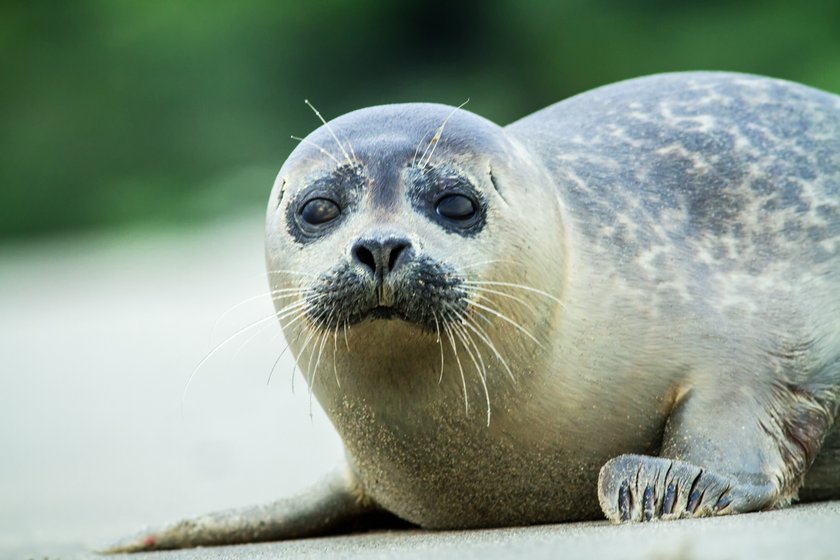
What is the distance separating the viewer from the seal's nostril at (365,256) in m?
3.76

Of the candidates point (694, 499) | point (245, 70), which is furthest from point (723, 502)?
point (245, 70)

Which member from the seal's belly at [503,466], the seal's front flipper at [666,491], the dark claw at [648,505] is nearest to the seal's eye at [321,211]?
the seal's belly at [503,466]

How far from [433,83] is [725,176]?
16.7 meters

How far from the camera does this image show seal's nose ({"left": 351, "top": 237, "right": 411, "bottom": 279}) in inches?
147

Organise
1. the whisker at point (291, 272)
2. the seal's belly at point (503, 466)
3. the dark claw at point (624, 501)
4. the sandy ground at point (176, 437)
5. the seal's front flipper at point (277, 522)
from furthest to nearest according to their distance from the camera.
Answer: the seal's front flipper at point (277, 522) → the seal's belly at point (503, 466) → the whisker at point (291, 272) → the dark claw at point (624, 501) → the sandy ground at point (176, 437)

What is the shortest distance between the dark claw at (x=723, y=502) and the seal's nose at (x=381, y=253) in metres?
1.01

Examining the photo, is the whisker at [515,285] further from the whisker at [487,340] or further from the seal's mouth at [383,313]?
the seal's mouth at [383,313]

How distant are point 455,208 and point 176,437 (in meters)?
4.17

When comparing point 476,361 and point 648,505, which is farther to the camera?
point 476,361

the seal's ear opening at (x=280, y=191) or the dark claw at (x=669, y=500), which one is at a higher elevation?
the seal's ear opening at (x=280, y=191)

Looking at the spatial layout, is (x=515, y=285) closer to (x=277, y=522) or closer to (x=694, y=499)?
(x=694, y=499)

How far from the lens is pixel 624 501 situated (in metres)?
3.85

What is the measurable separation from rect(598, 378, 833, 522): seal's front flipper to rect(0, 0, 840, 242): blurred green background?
14558mm

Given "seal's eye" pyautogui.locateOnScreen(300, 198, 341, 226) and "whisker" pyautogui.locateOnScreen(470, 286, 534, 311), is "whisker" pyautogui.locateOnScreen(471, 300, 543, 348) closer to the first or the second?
"whisker" pyautogui.locateOnScreen(470, 286, 534, 311)
